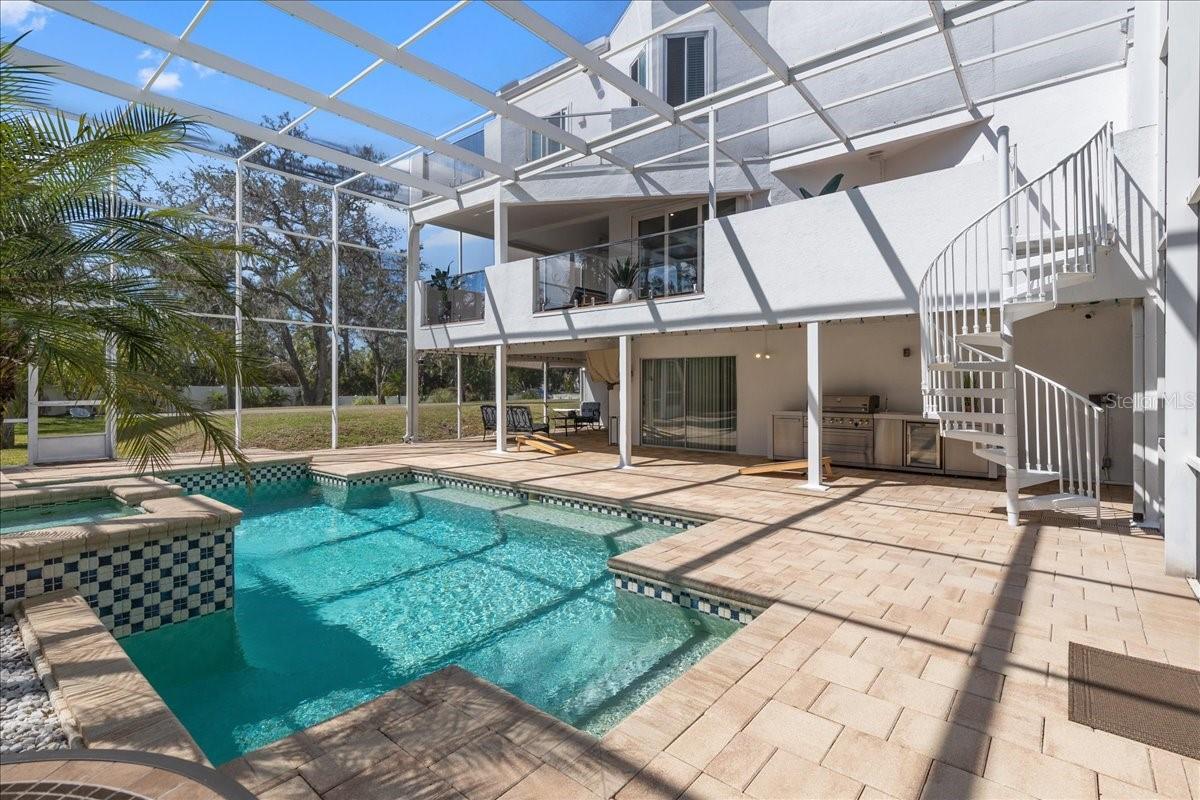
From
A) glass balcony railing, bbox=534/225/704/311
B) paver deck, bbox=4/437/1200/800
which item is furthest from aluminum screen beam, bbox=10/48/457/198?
paver deck, bbox=4/437/1200/800

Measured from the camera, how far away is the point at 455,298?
12492 mm

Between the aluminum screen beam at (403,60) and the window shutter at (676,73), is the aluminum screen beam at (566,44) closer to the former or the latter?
the aluminum screen beam at (403,60)

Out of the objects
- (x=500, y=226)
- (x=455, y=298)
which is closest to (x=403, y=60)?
(x=500, y=226)

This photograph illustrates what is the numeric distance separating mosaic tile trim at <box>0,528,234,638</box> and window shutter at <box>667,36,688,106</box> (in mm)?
10232

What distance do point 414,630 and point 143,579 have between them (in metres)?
2.11

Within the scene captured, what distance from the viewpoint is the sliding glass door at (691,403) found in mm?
11156

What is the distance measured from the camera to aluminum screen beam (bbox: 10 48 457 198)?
729 centimetres

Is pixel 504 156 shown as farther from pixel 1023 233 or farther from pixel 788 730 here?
pixel 788 730

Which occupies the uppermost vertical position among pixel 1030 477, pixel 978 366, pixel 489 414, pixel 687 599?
pixel 978 366

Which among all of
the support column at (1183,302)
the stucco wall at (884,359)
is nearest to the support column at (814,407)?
the stucco wall at (884,359)

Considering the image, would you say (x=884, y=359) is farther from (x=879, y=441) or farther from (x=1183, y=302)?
(x=1183, y=302)

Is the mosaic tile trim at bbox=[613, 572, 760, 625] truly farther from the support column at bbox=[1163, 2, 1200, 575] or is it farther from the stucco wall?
the stucco wall

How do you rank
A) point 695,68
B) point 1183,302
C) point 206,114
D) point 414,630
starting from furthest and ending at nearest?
point 695,68
point 206,114
point 414,630
point 1183,302

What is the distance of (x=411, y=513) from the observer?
25.8 ft
